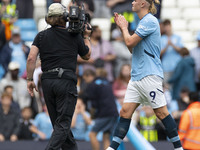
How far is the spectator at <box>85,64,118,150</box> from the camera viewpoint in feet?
37.8

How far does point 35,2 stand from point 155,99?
1076cm

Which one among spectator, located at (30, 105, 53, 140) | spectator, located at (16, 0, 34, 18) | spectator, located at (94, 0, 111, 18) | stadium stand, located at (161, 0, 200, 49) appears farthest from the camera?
stadium stand, located at (161, 0, 200, 49)

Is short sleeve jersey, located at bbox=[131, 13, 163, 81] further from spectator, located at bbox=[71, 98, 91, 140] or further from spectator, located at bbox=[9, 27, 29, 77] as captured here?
spectator, located at bbox=[9, 27, 29, 77]

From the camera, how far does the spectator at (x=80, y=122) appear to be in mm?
12492

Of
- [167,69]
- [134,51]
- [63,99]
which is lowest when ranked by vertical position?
[167,69]

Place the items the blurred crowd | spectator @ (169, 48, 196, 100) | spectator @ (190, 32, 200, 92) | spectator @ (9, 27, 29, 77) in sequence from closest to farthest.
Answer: the blurred crowd, spectator @ (169, 48, 196, 100), spectator @ (190, 32, 200, 92), spectator @ (9, 27, 29, 77)

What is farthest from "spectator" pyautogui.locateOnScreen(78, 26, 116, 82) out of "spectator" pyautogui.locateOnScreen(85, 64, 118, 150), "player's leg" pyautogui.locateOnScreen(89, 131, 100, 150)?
"player's leg" pyautogui.locateOnScreen(89, 131, 100, 150)

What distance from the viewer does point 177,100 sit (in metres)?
13.5

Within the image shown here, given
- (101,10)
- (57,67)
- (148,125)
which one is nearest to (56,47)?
(57,67)

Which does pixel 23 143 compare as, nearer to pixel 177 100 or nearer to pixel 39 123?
pixel 39 123

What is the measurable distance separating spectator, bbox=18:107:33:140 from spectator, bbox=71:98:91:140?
99 centimetres

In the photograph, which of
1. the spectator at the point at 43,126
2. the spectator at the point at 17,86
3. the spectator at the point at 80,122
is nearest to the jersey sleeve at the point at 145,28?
the spectator at the point at 80,122

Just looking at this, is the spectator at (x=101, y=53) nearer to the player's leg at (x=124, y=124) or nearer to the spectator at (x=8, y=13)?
the spectator at (x=8, y=13)

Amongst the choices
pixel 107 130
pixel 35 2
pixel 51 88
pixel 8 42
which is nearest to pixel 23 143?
pixel 107 130
